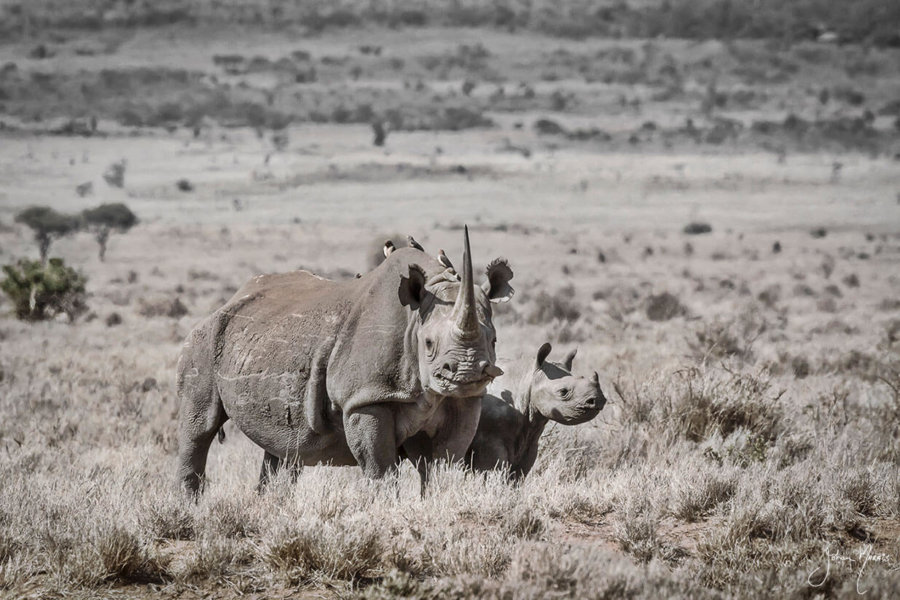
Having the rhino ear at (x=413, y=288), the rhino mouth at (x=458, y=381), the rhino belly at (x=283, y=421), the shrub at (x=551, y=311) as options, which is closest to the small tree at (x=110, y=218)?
the shrub at (x=551, y=311)

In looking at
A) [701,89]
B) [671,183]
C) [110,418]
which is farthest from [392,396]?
[701,89]

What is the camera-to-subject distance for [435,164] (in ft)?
215

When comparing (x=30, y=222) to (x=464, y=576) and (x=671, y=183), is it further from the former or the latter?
(x=464, y=576)

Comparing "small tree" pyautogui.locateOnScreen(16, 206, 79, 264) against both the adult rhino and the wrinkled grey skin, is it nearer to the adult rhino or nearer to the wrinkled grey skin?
the adult rhino

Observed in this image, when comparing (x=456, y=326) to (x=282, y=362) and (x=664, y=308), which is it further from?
(x=664, y=308)

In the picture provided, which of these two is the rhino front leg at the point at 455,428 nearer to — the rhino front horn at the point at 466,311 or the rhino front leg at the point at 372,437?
the rhino front leg at the point at 372,437

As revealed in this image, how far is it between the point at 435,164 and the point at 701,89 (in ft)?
108

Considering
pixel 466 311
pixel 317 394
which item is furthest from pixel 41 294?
pixel 466 311

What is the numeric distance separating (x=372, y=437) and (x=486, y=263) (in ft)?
68.2

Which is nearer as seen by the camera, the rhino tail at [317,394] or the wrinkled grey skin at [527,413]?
the rhino tail at [317,394]

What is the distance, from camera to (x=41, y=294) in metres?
23.2

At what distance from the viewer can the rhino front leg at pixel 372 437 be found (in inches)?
308

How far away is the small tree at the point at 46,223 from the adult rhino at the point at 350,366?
36271mm

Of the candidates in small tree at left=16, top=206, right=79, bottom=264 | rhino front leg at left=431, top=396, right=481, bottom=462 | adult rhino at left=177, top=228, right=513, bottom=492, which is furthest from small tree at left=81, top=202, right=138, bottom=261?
rhino front leg at left=431, top=396, right=481, bottom=462
